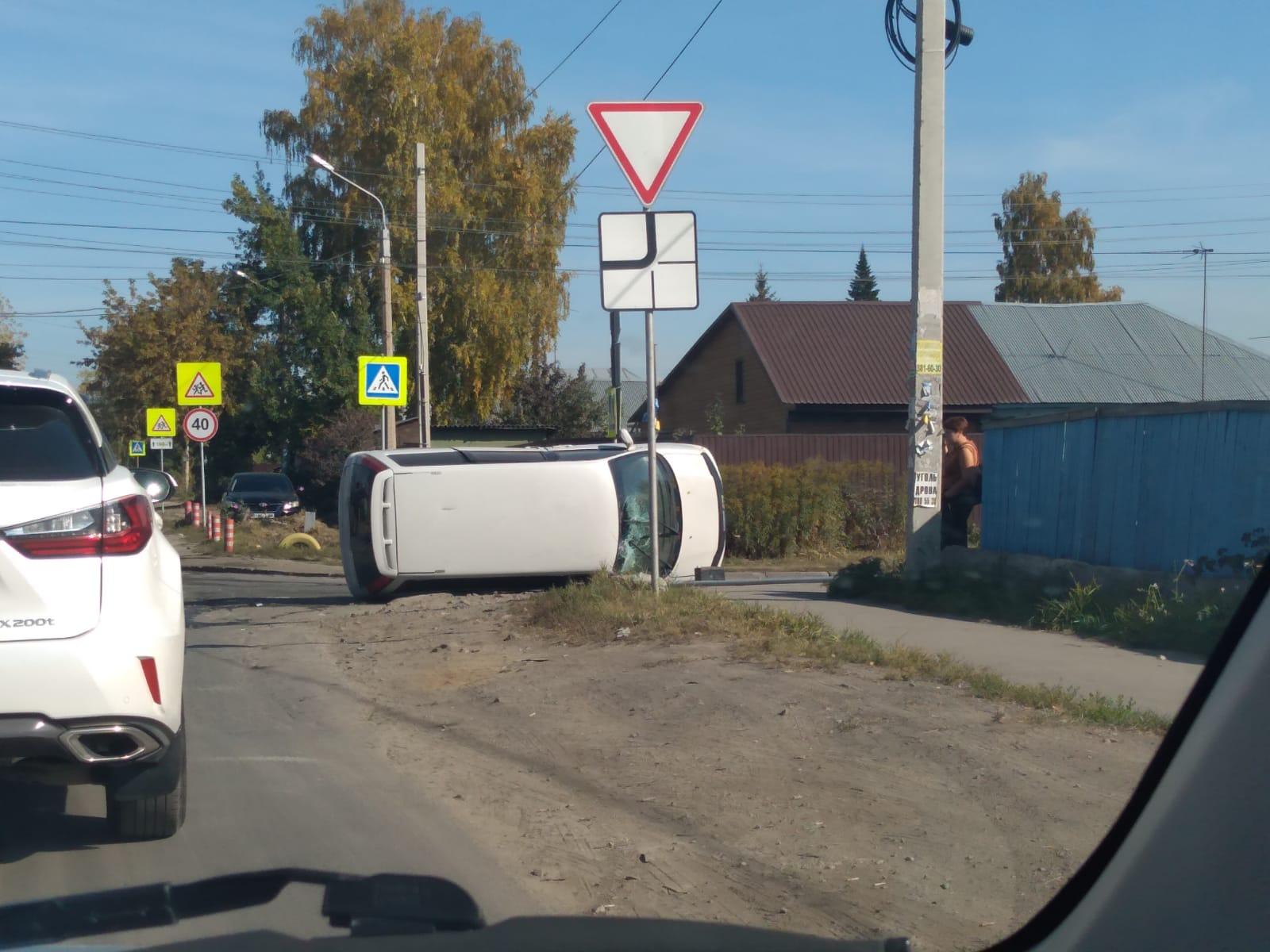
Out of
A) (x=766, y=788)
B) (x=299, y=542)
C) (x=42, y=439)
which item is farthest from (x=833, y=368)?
(x=42, y=439)

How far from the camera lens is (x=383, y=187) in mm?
37281

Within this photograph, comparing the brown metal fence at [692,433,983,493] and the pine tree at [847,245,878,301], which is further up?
the pine tree at [847,245,878,301]

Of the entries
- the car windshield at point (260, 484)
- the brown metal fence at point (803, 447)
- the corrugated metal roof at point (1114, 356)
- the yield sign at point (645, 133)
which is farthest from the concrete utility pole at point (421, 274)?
the corrugated metal roof at point (1114, 356)

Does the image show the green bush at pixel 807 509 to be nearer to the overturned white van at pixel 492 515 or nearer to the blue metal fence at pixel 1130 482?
the blue metal fence at pixel 1130 482

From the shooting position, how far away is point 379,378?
2003 cm

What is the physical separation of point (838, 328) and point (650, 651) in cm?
2864

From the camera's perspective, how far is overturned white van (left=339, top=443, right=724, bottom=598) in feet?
39.2

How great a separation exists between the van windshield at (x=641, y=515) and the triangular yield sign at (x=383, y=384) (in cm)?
838

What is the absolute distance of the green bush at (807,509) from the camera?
2150 centimetres

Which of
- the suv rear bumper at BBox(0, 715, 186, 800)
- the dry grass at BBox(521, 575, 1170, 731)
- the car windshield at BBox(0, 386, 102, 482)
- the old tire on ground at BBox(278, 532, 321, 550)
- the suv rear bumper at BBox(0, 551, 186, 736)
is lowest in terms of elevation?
the old tire on ground at BBox(278, 532, 321, 550)

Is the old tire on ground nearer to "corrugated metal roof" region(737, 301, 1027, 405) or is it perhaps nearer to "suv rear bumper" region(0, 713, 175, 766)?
"corrugated metal roof" region(737, 301, 1027, 405)

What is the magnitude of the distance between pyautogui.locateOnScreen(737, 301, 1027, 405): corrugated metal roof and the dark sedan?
13321 mm

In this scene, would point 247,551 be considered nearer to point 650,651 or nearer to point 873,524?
point 873,524

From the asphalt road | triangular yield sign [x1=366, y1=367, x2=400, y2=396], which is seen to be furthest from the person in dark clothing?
triangular yield sign [x1=366, y1=367, x2=400, y2=396]
